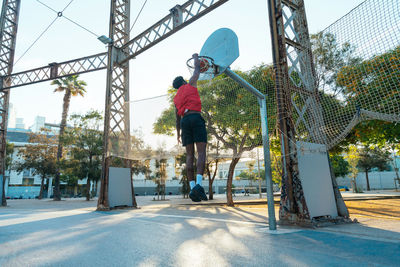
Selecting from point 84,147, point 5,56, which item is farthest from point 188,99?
point 84,147

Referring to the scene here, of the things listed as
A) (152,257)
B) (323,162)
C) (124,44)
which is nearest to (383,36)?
(323,162)

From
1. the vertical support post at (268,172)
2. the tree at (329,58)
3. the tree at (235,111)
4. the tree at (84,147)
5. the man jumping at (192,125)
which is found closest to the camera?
the man jumping at (192,125)

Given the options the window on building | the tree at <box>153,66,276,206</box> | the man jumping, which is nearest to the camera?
the man jumping

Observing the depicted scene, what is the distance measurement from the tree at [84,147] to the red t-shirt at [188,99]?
28718 mm

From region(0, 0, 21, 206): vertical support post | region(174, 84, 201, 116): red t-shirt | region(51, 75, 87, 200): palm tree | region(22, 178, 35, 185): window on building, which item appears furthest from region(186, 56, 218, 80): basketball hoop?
region(22, 178, 35, 185): window on building

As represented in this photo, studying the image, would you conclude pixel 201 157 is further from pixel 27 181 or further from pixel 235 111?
pixel 27 181

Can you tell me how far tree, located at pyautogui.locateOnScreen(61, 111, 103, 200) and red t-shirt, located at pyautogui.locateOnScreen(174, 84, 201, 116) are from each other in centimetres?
2872

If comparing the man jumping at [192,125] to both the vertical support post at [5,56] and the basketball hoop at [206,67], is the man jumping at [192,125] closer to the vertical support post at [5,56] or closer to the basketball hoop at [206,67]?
the basketball hoop at [206,67]

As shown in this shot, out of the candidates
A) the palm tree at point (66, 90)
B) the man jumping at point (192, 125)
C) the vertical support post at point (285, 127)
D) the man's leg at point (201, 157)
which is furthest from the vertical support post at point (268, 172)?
the palm tree at point (66, 90)

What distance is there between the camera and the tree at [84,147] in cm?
2978

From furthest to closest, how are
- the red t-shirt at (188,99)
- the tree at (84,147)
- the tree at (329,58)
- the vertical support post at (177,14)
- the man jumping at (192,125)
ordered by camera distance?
the tree at (84,147)
the vertical support post at (177,14)
the tree at (329,58)
the red t-shirt at (188,99)
the man jumping at (192,125)

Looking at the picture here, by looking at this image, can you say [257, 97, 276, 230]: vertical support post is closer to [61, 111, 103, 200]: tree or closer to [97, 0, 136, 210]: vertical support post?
[97, 0, 136, 210]: vertical support post

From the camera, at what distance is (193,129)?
3521 mm

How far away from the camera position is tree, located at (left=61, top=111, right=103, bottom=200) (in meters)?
29.8
